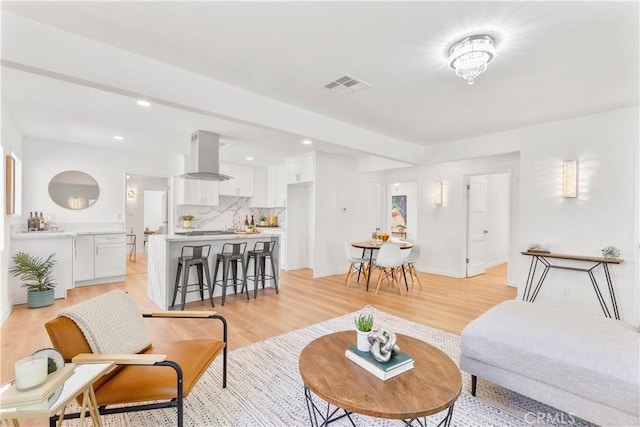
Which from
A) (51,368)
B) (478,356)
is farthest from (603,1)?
(51,368)

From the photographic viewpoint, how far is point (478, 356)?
6.45 ft

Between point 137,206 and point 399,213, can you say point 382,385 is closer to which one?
point 399,213

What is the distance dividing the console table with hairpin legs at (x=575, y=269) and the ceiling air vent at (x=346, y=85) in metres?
3.22

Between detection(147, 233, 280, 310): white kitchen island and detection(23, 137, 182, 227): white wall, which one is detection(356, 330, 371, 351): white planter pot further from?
detection(23, 137, 182, 227): white wall

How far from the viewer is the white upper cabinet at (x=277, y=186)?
22.9ft

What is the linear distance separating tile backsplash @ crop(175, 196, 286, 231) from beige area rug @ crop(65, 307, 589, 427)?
15.6 feet

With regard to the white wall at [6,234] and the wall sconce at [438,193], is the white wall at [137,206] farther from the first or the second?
the wall sconce at [438,193]

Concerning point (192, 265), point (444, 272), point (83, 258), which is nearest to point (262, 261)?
point (192, 265)

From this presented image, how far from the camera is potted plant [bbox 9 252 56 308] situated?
3.85 meters

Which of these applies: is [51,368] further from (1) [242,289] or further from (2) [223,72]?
(1) [242,289]

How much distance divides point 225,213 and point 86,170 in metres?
2.81

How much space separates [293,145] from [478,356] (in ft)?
14.0

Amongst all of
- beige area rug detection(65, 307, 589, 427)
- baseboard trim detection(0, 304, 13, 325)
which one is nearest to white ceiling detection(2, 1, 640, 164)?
baseboard trim detection(0, 304, 13, 325)

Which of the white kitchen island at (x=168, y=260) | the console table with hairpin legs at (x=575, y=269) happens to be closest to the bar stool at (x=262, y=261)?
the white kitchen island at (x=168, y=260)
